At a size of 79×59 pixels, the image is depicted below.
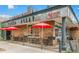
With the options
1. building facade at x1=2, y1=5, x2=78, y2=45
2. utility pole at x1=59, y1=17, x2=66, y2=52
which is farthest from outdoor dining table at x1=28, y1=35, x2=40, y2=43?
utility pole at x1=59, y1=17, x2=66, y2=52

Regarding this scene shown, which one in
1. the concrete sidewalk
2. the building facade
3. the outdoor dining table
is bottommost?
the concrete sidewalk

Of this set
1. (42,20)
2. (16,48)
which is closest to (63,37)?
(42,20)

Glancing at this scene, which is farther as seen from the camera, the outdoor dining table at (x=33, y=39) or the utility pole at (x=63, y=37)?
the outdoor dining table at (x=33, y=39)

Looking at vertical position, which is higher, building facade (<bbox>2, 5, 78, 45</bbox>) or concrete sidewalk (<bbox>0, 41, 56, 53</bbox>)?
building facade (<bbox>2, 5, 78, 45</bbox>)

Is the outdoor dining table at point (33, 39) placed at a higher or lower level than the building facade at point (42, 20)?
lower

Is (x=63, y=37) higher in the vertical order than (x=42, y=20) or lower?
lower

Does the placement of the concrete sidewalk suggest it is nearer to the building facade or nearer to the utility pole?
the building facade

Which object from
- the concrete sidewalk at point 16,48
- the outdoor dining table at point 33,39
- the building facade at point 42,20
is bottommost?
the concrete sidewalk at point 16,48

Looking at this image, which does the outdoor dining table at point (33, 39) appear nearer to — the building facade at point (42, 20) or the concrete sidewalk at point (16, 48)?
the building facade at point (42, 20)

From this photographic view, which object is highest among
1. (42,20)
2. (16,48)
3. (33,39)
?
(42,20)

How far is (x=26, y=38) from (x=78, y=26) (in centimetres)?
127

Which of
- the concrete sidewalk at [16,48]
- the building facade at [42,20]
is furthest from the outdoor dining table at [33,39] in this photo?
the concrete sidewalk at [16,48]

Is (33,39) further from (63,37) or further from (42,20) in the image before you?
(63,37)

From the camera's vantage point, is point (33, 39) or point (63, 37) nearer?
point (63, 37)
